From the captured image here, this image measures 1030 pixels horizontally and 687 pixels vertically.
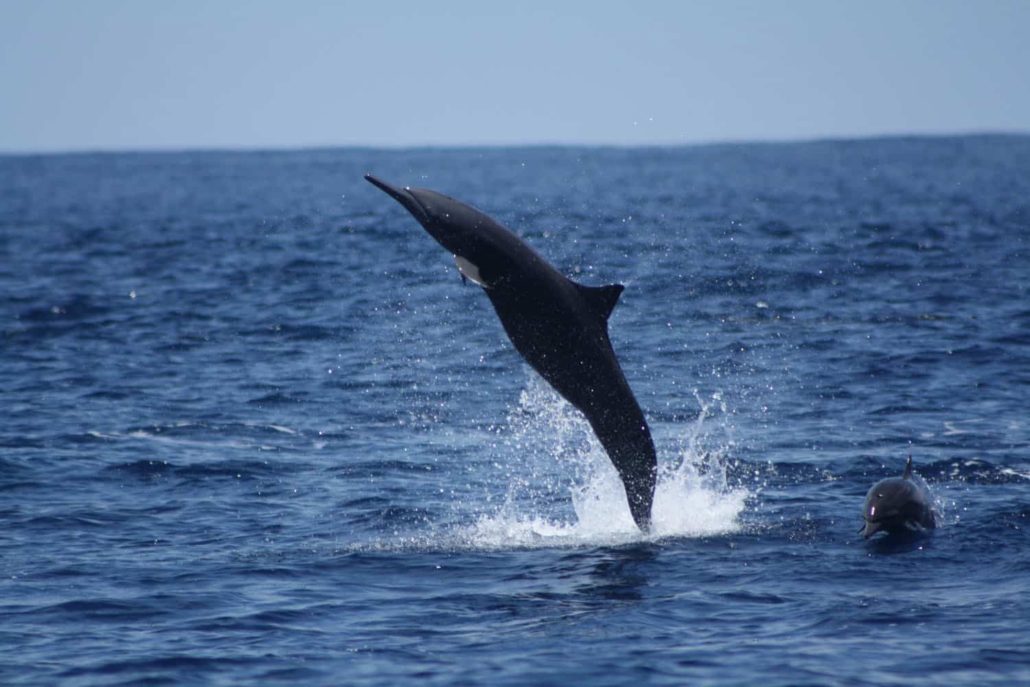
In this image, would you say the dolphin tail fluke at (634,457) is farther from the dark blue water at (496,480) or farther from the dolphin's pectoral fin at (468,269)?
the dolphin's pectoral fin at (468,269)

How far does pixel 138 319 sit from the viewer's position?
36375mm

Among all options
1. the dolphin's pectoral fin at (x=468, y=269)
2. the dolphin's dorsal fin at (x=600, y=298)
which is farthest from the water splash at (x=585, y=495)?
the dolphin's pectoral fin at (x=468, y=269)

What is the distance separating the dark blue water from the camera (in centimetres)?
1336

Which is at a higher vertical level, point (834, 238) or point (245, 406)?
point (834, 238)

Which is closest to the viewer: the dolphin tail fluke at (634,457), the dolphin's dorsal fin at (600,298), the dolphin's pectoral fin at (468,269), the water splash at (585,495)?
the dolphin's pectoral fin at (468,269)

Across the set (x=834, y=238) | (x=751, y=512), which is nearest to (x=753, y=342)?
(x=751, y=512)

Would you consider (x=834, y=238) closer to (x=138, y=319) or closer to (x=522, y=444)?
(x=138, y=319)

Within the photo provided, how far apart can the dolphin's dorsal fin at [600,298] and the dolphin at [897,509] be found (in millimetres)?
4367

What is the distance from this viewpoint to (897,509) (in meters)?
16.6

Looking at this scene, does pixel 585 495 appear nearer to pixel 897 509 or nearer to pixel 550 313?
pixel 897 509

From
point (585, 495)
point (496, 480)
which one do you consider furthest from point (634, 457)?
point (496, 480)

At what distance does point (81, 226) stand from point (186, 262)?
2990 cm

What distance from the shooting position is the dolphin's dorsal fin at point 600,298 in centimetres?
1412

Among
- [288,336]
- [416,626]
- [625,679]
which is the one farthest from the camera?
[288,336]
